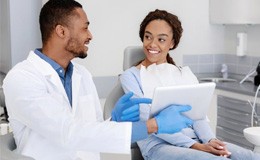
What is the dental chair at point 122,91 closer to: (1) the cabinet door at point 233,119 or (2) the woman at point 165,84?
(2) the woman at point 165,84

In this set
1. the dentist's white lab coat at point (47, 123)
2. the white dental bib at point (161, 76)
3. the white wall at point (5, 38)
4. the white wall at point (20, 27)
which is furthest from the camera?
the white wall at point (5, 38)

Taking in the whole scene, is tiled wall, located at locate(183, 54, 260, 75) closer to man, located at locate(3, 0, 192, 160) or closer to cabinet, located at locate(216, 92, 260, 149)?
cabinet, located at locate(216, 92, 260, 149)

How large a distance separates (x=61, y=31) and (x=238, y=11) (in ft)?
7.63

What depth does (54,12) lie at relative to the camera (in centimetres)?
174

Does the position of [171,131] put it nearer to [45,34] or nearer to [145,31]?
[45,34]

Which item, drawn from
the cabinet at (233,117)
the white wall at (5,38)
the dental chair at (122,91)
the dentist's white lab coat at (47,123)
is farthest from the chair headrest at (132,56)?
the cabinet at (233,117)

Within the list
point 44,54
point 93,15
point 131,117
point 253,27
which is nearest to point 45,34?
point 44,54

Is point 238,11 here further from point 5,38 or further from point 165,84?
point 5,38

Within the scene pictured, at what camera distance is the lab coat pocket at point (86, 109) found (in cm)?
182

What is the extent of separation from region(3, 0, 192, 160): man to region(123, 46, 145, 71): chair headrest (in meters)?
0.49

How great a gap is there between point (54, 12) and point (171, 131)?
0.70m

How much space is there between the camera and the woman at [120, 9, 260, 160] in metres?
2.07

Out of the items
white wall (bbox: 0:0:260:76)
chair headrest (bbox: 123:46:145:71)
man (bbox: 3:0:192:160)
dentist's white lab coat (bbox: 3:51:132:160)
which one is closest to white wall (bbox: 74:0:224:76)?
white wall (bbox: 0:0:260:76)

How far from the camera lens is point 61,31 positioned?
172 centimetres
